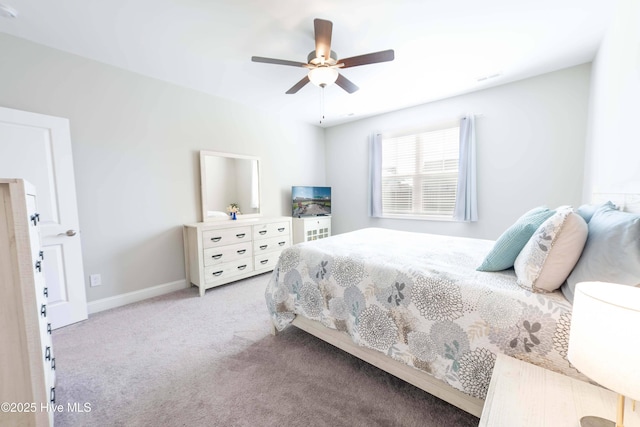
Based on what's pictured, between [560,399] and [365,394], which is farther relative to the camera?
[365,394]

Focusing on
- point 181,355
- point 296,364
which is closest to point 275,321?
point 296,364

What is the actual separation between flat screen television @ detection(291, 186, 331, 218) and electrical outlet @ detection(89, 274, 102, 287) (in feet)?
8.48

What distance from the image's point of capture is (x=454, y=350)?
123 cm

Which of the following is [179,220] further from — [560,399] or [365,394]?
[560,399]

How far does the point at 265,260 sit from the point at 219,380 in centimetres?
205

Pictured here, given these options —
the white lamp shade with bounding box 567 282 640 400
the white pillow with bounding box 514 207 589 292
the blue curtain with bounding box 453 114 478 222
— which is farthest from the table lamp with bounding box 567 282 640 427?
the blue curtain with bounding box 453 114 478 222

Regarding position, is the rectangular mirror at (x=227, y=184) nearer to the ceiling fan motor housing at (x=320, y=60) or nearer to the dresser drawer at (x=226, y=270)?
the dresser drawer at (x=226, y=270)

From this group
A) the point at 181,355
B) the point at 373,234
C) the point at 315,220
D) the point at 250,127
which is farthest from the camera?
the point at 315,220

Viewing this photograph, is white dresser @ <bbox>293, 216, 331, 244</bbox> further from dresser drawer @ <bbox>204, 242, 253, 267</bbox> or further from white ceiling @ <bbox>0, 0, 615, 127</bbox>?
white ceiling @ <bbox>0, 0, 615, 127</bbox>

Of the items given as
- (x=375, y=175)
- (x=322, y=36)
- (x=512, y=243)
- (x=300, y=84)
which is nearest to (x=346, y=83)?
(x=300, y=84)

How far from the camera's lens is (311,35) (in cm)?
211

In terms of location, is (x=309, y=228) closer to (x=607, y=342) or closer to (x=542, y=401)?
(x=542, y=401)

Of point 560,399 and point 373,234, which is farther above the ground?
point 373,234

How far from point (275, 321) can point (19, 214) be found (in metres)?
1.61
